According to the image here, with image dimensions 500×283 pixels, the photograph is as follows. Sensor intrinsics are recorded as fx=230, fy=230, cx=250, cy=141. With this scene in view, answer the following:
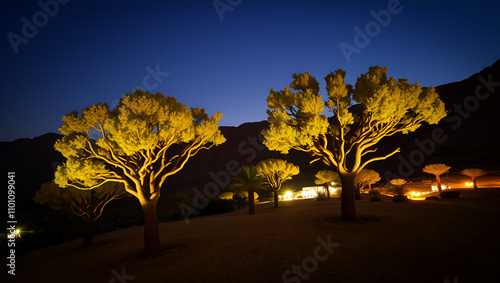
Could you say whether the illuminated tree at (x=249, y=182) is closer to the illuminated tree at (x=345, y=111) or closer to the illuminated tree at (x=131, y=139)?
the illuminated tree at (x=345, y=111)

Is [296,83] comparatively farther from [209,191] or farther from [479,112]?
[479,112]

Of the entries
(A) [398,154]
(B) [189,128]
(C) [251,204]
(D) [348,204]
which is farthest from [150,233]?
(A) [398,154]

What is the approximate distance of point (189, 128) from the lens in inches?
425

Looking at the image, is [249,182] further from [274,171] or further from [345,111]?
[345,111]

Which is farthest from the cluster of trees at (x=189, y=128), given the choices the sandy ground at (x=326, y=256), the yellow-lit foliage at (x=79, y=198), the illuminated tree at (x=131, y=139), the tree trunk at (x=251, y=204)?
the tree trunk at (x=251, y=204)

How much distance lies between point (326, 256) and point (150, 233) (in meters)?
7.34

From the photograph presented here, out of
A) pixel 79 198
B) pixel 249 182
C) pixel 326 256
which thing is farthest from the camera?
pixel 249 182

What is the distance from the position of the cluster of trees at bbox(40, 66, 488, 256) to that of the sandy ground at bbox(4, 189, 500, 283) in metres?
1.94

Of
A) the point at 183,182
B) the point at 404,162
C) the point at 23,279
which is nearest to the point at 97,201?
the point at 23,279

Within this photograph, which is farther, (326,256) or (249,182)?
(249,182)

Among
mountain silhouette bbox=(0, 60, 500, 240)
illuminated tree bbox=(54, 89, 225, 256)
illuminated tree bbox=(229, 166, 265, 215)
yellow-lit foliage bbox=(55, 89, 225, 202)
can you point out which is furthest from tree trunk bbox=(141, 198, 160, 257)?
mountain silhouette bbox=(0, 60, 500, 240)

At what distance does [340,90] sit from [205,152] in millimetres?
115102

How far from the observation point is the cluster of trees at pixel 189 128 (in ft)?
31.7

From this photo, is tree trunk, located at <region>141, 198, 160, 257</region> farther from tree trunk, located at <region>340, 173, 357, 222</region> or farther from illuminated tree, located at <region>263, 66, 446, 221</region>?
tree trunk, located at <region>340, 173, 357, 222</region>
